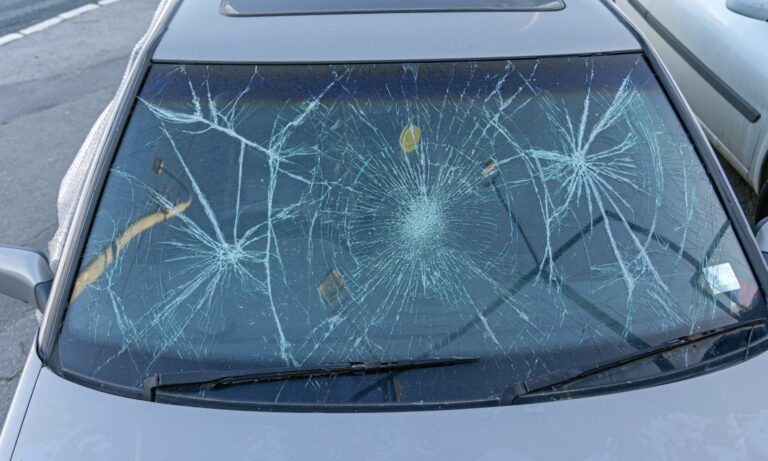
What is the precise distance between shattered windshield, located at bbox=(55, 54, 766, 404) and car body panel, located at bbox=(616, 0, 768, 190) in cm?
197

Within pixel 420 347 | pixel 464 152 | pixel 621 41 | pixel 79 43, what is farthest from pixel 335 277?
pixel 79 43

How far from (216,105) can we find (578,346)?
113 centimetres

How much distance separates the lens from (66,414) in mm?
1765

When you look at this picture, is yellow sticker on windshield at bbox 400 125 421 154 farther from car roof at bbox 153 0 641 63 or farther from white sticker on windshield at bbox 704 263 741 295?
white sticker on windshield at bbox 704 263 741 295

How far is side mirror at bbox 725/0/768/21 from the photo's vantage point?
3.64 meters

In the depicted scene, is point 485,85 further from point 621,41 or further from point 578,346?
point 578,346

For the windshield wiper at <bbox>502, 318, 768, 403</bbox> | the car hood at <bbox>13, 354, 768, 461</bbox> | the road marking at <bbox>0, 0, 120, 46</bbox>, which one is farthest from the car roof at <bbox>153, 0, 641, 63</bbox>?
the road marking at <bbox>0, 0, 120, 46</bbox>

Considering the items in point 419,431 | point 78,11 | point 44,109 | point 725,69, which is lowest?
point 419,431

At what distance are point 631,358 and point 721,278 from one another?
387 mm

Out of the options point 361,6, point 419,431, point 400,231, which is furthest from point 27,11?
point 419,431

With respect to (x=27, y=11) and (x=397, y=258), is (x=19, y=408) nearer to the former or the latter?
(x=397, y=258)

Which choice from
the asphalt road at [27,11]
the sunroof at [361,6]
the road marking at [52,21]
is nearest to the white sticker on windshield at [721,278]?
the sunroof at [361,6]

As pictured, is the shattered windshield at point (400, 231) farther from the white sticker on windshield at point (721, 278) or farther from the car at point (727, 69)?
the car at point (727, 69)

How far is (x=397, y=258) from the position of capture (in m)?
1.98
